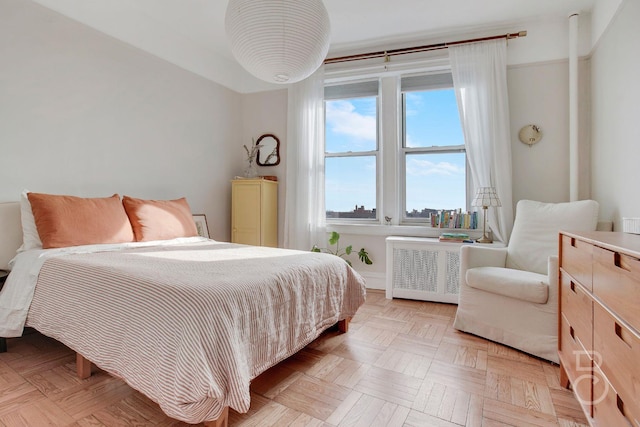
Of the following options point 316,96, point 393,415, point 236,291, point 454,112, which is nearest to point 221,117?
point 316,96

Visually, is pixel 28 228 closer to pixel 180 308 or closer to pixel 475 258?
pixel 180 308

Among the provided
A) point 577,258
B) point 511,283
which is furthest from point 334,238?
point 577,258

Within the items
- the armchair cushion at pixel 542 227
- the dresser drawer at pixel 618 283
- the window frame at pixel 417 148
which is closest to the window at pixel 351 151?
the window frame at pixel 417 148

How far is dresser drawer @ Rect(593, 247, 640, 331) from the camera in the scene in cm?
87

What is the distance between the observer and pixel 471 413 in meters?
1.50

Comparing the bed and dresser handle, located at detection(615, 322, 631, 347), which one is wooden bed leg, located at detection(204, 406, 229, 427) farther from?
dresser handle, located at detection(615, 322, 631, 347)

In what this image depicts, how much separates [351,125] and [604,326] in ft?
10.9

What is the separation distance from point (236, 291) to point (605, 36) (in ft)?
10.9

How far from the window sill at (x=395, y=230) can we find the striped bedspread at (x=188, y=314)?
160cm

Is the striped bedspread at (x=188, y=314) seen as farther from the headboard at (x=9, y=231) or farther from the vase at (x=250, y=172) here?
the vase at (x=250, y=172)

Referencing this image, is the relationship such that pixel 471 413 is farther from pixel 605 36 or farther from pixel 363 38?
pixel 363 38

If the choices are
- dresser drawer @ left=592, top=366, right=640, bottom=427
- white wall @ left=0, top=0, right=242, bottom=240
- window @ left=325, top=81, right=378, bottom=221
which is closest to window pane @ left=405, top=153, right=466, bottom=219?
window @ left=325, top=81, right=378, bottom=221

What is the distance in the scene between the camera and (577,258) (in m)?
1.45

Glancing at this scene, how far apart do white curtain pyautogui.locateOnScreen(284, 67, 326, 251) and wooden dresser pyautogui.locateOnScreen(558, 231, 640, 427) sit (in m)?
2.55
